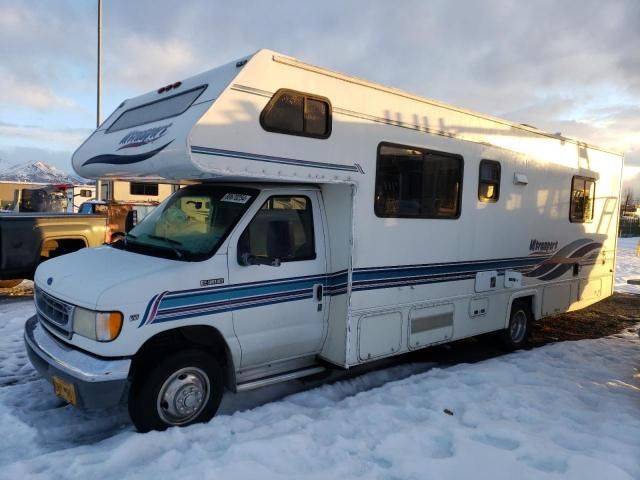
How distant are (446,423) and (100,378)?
271 centimetres

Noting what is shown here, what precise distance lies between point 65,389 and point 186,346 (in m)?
0.89

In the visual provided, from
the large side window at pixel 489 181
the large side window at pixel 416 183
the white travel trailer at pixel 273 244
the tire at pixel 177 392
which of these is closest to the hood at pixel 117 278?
the white travel trailer at pixel 273 244

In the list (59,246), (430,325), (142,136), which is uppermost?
(142,136)

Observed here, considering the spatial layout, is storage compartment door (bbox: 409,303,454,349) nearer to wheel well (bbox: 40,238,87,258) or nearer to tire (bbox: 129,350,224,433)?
tire (bbox: 129,350,224,433)

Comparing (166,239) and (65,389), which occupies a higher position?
(166,239)

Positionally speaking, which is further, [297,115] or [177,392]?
[297,115]

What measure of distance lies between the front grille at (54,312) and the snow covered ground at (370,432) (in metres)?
0.81

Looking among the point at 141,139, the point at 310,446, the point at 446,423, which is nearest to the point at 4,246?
the point at 141,139

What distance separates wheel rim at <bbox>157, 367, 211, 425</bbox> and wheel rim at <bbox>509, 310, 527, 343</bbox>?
14.7 feet

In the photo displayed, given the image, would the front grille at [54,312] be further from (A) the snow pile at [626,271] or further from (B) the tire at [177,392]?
(A) the snow pile at [626,271]

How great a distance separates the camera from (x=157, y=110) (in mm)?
4828

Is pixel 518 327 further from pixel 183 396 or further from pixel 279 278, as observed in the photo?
pixel 183 396

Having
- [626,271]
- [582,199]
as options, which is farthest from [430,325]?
[626,271]

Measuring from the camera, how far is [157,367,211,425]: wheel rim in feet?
13.2
